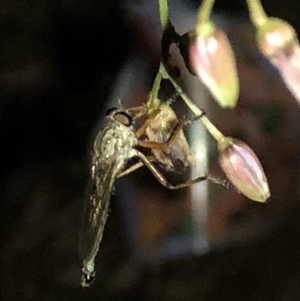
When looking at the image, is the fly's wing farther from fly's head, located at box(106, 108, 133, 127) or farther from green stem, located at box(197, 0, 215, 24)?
green stem, located at box(197, 0, 215, 24)

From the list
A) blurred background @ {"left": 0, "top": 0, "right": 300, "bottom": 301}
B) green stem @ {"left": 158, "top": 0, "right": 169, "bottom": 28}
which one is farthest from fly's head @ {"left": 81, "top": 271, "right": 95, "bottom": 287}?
green stem @ {"left": 158, "top": 0, "right": 169, "bottom": 28}

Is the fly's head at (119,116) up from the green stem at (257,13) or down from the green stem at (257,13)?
down

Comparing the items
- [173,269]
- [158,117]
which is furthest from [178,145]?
[173,269]

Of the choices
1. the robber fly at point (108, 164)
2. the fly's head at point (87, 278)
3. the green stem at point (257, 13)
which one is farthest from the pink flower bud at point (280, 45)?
the fly's head at point (87, 278)

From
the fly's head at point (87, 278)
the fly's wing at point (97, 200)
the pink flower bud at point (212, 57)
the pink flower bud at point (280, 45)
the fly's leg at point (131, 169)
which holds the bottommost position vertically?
the fly's head at point (87, 278)

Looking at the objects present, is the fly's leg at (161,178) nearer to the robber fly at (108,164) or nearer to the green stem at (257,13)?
the robber fly at (108,164)

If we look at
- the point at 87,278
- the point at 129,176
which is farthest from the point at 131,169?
the point at 87,278

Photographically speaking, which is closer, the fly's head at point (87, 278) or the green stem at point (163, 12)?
the green stem at point (163, 12)
